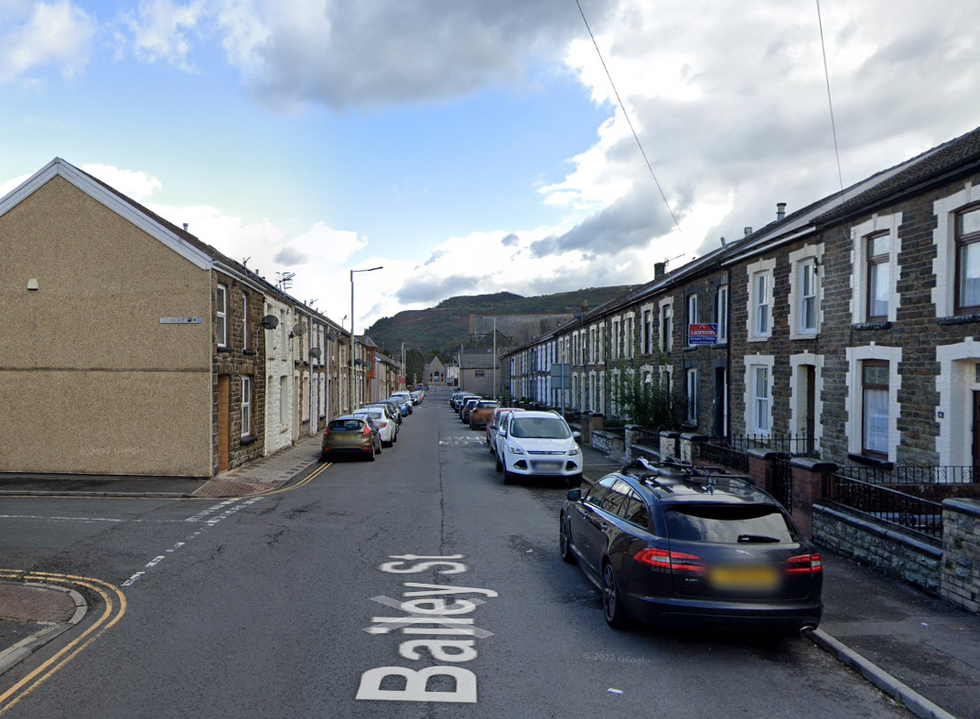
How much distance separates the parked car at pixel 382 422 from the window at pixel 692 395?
34.9 ft

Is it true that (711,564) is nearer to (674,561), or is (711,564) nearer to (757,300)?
(674,561)

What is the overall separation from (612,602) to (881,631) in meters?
2.53

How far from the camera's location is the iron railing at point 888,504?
9109 millimetres

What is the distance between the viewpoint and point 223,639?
21.8ft

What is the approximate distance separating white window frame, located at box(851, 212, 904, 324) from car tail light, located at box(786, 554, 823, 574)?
28.4 ft

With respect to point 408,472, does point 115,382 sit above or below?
above

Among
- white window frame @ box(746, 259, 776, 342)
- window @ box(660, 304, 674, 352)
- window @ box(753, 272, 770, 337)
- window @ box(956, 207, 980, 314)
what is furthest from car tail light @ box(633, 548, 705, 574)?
window @ box(660, 304, 674, 352)

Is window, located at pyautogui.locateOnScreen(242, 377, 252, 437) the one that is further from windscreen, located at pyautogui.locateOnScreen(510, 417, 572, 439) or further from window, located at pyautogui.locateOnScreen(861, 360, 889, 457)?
window, located at pyautogui.locateOnScreen(861, 360, 889, 457)

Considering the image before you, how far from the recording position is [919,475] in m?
12.6

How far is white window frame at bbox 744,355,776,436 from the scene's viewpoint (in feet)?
61.8

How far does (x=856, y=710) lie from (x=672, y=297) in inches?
848

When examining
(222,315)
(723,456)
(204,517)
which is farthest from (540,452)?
(222,315)

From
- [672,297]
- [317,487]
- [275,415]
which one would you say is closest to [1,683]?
[317,487]

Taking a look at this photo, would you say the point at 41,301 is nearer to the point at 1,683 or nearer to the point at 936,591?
the point at 1,683
